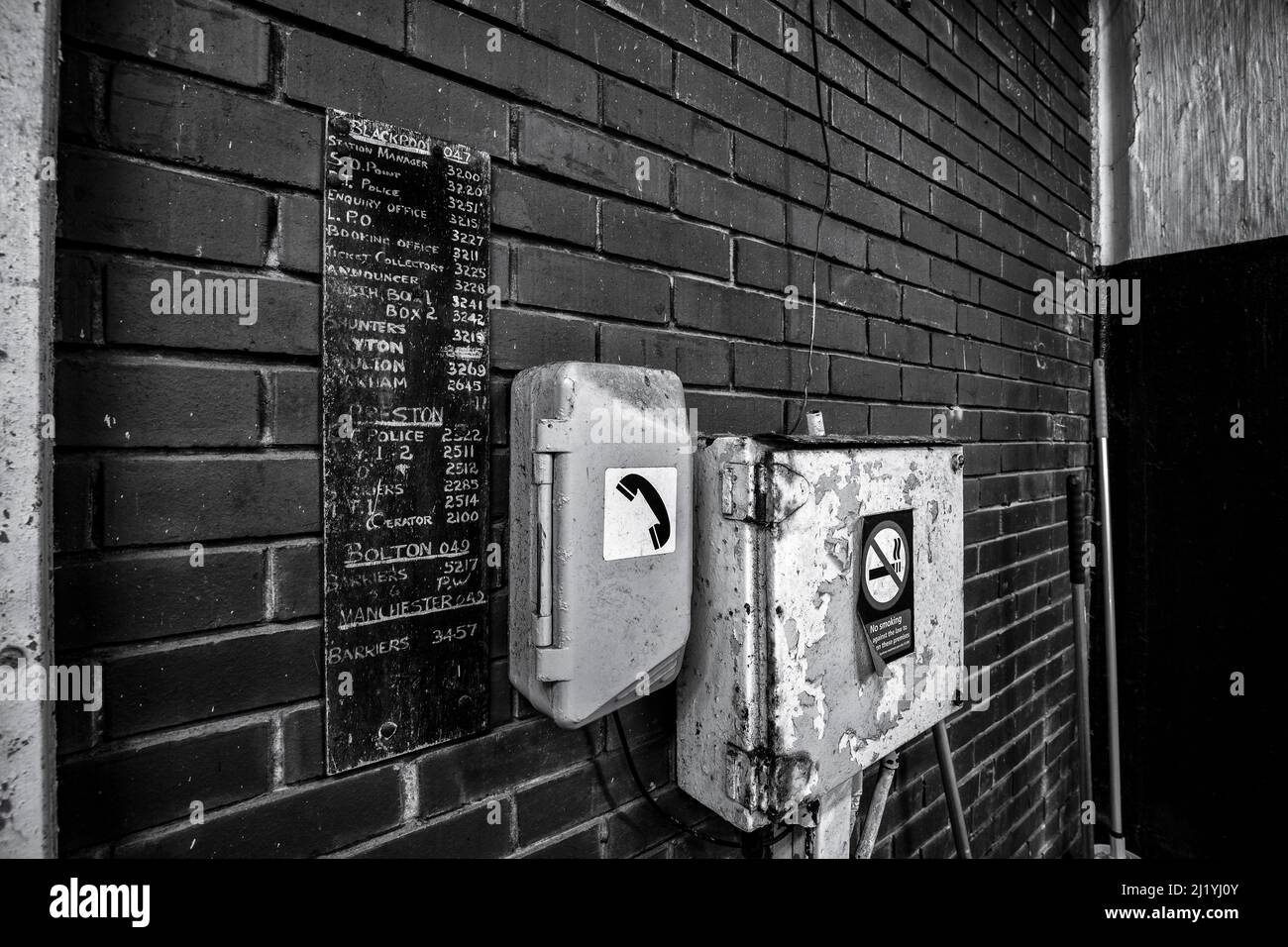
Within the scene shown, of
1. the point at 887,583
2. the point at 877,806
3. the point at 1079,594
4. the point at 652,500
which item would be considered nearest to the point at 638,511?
the point at 652,500

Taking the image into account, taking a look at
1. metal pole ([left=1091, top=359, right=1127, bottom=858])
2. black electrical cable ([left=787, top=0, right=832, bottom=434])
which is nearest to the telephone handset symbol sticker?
black electrical cable ([left=787, top=0, right=832, bottom=434])

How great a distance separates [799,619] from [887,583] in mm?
244

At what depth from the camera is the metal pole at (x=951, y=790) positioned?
1671mm

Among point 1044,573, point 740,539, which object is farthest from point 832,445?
point 1044,573

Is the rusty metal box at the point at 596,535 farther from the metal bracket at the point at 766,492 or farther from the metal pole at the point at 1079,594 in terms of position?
the metal pole at the point at 1079,594

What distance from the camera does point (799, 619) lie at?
996 mm

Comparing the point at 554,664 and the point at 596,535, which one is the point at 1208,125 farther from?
the point at 554,664

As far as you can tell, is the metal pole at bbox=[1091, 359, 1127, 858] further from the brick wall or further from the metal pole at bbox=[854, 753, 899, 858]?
the metal pole at bbox=[854, 753, 899, 858]

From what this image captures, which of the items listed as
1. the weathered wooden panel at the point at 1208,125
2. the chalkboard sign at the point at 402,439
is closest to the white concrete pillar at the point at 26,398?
the chalkboard sign at the point at 402,439

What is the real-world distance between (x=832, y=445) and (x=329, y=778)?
878mm

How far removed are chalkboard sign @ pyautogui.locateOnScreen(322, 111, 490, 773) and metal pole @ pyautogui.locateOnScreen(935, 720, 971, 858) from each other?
1.26 m

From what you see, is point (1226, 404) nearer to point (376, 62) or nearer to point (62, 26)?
point (376, 62)

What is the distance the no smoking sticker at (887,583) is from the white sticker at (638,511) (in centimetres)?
36

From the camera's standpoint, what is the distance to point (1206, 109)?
2547 millimetres
